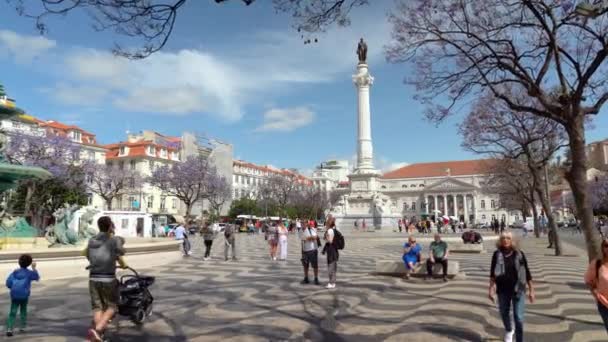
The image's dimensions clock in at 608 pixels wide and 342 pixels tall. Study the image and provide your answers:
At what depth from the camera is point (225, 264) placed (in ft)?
55.2

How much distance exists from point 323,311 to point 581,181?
557cm

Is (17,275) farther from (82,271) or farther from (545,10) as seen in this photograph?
(545,10)

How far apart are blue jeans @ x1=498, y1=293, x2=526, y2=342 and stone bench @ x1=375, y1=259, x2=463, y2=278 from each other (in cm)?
612

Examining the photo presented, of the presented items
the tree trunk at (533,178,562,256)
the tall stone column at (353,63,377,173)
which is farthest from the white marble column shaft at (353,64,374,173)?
the tree trunk at (533,178,562,256)

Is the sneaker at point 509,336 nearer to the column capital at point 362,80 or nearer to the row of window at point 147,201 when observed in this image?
the column capital at point 362,80

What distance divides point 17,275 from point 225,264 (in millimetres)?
10676

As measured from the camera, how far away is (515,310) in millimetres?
5504

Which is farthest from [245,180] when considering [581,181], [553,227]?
[581,181]

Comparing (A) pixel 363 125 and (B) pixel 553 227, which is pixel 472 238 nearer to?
(B) pixel 553 227

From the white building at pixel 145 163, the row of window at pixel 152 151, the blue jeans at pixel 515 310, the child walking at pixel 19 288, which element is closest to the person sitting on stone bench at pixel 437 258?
the blue jeans at pixel 515 310

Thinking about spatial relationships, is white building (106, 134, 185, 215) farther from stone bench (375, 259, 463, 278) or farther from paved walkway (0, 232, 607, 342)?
paved walkway (0, 232, 607, 342)

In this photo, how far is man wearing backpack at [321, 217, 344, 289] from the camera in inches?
414

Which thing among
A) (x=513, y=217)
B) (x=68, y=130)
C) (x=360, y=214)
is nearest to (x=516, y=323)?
(x=360, y=214)

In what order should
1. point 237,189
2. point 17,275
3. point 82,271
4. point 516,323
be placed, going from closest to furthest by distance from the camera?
point 516,323, point 17,275, point 82,271, point 237,189
